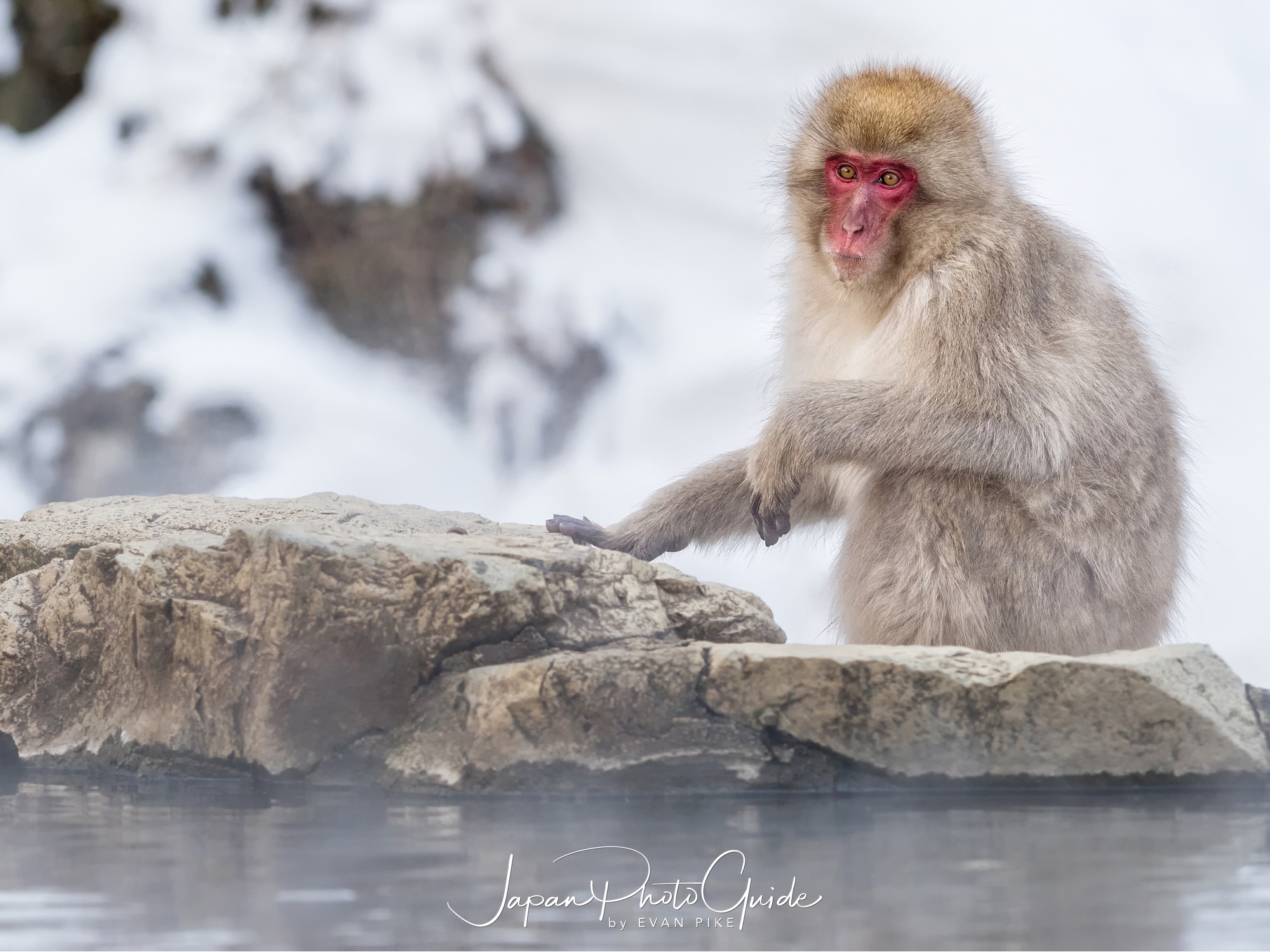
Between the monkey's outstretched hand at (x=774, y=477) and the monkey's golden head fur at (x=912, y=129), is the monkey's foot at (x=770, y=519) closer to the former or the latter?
the monkey's outstretched hand at (x=774, y=477)

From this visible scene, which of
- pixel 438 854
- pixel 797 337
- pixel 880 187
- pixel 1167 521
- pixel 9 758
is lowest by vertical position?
pixel 9 758

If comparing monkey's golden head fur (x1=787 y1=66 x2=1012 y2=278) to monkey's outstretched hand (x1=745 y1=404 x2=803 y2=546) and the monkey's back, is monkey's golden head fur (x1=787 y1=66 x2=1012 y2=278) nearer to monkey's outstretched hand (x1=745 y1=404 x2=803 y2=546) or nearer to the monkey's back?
the monkey's back

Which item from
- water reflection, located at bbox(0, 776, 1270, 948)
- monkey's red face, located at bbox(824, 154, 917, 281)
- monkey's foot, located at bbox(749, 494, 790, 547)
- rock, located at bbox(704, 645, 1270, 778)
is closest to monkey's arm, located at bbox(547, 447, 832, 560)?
monkey's foot, located at bbox(749, 494, 790, 547)

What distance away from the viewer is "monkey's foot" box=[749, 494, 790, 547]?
339 centimetres

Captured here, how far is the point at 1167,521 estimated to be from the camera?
3.47m

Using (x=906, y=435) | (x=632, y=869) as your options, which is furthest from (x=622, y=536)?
(x=632, y=869)

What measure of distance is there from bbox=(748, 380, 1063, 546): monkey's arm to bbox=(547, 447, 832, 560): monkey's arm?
0.54 m

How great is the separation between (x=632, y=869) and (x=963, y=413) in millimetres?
1645

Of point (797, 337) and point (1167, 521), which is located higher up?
point (797, 337)

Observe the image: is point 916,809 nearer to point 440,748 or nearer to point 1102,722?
point 1102,722

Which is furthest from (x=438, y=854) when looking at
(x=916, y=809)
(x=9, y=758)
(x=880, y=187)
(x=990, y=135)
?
(x=990, y=135)

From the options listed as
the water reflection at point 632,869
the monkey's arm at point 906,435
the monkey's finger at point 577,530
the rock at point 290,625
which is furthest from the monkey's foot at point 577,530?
the water reflection at point 632,869

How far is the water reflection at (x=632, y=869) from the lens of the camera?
1.66 m

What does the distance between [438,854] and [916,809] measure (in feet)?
2.99
